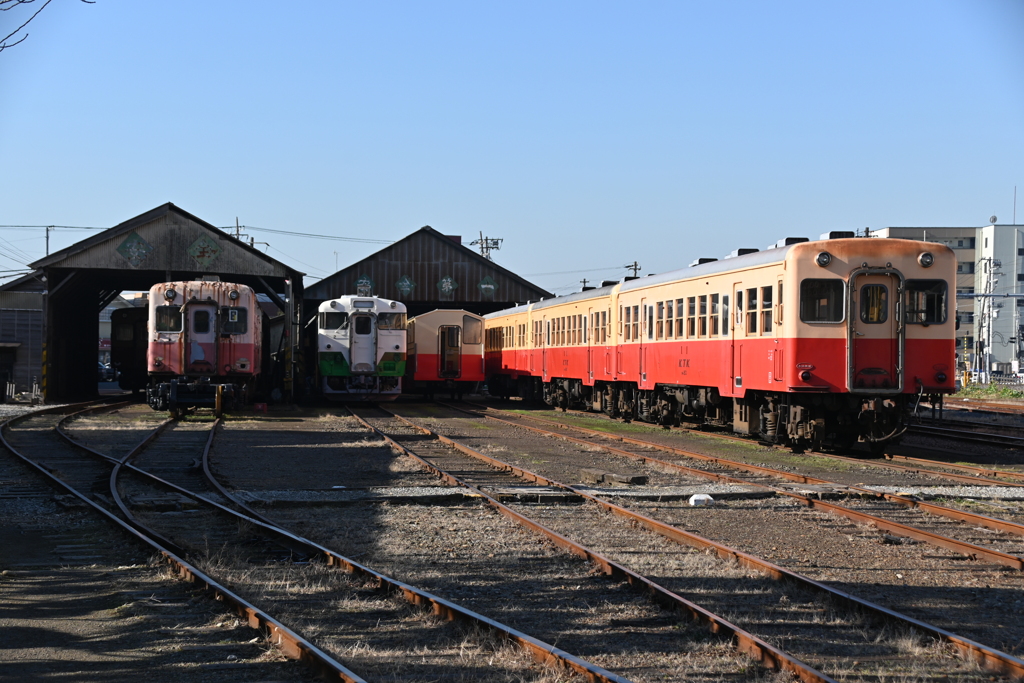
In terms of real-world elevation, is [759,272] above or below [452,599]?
above

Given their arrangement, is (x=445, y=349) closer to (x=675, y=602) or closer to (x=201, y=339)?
(x=201, y=339)

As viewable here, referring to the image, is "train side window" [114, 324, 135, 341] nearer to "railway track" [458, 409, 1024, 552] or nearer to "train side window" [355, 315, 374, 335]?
"train side window" [355, 315, 374, 335]

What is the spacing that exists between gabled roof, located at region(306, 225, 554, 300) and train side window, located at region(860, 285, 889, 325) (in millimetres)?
29390

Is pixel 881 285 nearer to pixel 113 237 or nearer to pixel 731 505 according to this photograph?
pixel 731 505

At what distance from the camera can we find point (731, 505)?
426 inches

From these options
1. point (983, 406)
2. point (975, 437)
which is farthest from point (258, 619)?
point (983, 406)

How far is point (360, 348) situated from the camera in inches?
1176

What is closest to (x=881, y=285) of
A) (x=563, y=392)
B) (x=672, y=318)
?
(x=672, y=318)

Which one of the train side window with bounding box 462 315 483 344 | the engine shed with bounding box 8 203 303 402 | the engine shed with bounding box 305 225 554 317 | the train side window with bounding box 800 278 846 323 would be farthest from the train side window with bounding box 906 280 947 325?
the engine shed with bounding box 305 225 554 317

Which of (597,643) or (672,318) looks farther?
(672,318)

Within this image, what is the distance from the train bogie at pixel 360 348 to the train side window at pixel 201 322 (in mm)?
4944

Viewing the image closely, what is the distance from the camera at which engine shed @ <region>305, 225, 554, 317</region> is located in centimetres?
4484

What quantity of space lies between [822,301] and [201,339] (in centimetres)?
1571

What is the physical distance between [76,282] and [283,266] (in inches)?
286
